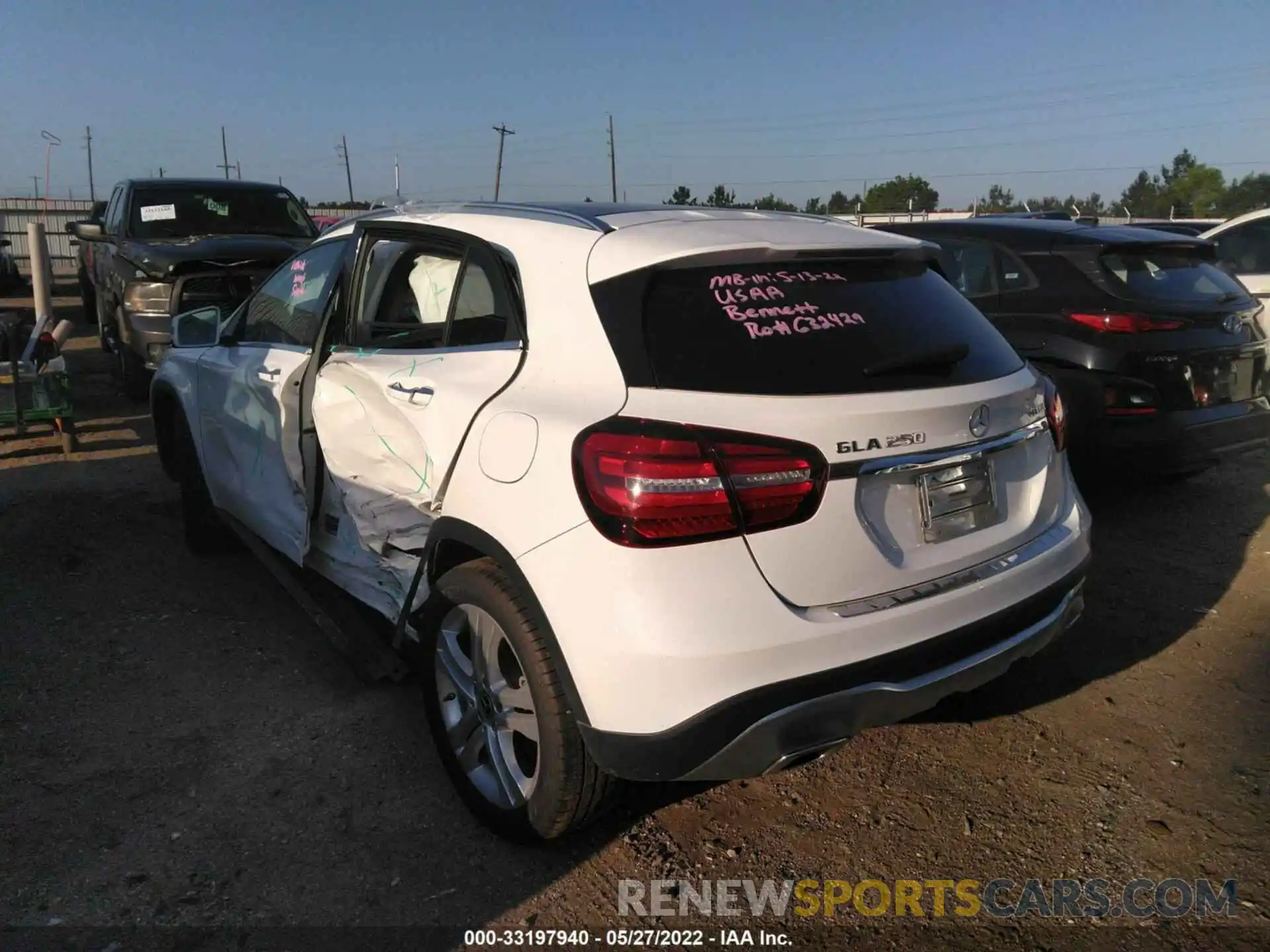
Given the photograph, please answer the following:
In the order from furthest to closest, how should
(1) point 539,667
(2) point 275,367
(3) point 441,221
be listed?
(2) point 275,367 < (3) point 441,221 < (1) point 539,667

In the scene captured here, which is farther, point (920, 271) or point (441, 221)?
point (441, 221)

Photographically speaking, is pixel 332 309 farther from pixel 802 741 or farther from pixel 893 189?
pixel 893 189

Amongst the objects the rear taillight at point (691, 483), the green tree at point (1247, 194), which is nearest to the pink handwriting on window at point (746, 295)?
the rear taillight at point (691, 483)

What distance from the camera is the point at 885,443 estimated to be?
2.40 m

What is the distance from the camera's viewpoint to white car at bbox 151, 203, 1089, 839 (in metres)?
2.24

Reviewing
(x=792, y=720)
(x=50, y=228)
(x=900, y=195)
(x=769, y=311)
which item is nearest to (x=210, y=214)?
(x=769, y=311)

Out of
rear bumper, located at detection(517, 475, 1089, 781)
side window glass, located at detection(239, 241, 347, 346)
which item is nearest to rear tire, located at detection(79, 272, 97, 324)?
side window glass, located at detection(239, 241, 347, 346)

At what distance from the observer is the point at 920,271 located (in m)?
3.03

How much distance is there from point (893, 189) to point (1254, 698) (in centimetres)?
6824

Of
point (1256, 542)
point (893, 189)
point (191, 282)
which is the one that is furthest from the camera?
point (893, 189)

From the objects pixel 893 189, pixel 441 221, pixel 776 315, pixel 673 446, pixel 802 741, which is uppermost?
pixel 893 189

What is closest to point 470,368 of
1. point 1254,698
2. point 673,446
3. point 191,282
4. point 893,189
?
point 673,446

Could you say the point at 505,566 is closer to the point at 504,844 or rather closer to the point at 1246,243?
the point at 504,844

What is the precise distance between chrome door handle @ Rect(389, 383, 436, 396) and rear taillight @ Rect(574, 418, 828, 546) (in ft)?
3.03
